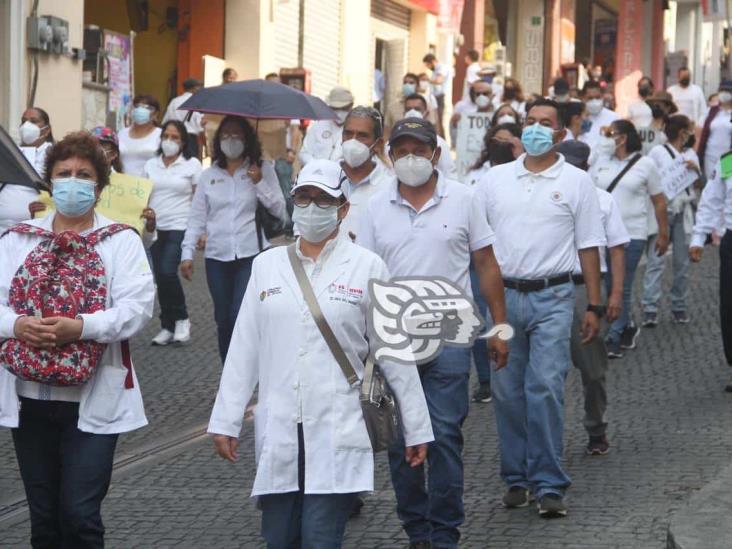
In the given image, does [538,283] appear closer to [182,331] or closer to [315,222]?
[315,222]

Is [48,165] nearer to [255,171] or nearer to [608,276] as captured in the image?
[255,171]

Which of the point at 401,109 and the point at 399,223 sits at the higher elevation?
the point at 401,109

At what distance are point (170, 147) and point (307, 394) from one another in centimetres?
774

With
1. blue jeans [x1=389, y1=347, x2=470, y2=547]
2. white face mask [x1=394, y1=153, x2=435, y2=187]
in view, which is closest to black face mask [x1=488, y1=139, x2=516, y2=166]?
white face mask [x1=394, y1=153, x2=435, y2=187]

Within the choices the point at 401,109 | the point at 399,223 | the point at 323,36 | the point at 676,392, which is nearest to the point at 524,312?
the point at 399,223

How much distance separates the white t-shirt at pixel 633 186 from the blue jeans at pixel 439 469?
20.5 ft

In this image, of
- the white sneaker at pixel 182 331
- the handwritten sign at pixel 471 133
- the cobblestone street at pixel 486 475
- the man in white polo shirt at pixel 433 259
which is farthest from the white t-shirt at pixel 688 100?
the man in white polo shirt at pixel 433 259

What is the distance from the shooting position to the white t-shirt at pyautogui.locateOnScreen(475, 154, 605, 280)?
764 cm

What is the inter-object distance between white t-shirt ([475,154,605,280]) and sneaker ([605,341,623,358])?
201 inches

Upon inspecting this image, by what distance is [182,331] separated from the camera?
12.9m

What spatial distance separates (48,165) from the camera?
592cm

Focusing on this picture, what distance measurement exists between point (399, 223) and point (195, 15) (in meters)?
17.9

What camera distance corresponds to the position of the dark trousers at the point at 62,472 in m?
5.52

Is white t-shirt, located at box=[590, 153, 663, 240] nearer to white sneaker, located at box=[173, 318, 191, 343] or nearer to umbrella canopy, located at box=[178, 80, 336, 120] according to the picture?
umbrella canopy, located at box=[178, 80, 336, 120]
